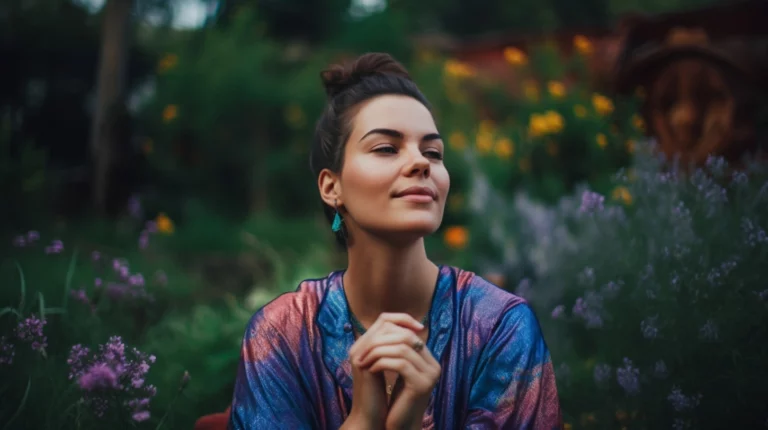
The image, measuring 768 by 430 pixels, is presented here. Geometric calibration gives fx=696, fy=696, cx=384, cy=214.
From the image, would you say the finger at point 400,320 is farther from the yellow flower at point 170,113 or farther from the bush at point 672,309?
the yellow flower at point 170,113

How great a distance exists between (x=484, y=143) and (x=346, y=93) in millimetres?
3441

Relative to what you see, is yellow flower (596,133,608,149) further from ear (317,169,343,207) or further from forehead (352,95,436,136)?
ear (317,169,343,207)

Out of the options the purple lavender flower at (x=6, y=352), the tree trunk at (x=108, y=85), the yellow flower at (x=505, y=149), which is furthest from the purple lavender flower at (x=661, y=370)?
the tree trunk at (x=108, y=85)

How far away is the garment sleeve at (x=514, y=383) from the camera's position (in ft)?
6.27

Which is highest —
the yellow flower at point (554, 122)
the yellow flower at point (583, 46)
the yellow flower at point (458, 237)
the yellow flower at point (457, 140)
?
the yellow flower at point (583, 46)

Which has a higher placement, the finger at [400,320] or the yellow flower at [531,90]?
the yellow flower at [531,90]

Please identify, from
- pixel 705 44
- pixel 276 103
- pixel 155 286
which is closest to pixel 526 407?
pixel 155 286

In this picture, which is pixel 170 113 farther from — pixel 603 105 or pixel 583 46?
pixel 603 105

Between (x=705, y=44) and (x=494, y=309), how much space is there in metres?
3.11

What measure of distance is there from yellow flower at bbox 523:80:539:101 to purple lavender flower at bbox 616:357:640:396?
3.33 meters

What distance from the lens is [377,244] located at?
6.72ft

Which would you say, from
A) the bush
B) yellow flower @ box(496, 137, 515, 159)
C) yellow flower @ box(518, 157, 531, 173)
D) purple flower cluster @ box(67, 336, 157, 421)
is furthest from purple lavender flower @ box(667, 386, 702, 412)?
yellow flower @ box(496, 137, 515, 159)

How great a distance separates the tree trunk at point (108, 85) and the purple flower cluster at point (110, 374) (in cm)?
478

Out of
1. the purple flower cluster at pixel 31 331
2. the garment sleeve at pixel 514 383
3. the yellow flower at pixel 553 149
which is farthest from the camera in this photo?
the yellow flower at pixel 553 149
